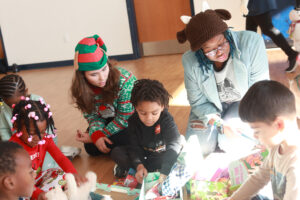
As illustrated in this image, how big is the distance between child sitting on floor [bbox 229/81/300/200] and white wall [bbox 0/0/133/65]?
3.83 metres

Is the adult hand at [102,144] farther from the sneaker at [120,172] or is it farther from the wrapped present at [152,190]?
the wrapped present at [152,190]

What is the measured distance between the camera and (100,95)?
6.18ft

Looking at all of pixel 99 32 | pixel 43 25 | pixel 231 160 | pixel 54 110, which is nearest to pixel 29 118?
pixel 231 160

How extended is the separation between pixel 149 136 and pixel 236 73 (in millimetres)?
541

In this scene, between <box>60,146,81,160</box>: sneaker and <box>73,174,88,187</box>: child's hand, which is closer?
<box>73,174,88,187</box>: child's hand

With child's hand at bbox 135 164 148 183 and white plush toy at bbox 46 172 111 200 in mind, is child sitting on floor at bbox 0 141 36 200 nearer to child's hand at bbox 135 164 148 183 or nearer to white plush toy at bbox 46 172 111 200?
white plush toy at bbox 46 172 111 200

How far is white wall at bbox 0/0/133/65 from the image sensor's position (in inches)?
183

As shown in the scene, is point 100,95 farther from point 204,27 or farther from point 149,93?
point 204,27

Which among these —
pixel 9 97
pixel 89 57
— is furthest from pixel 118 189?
pixel 9 97

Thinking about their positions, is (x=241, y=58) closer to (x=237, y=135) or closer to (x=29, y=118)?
(x=237, y=135)

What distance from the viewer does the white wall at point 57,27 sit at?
466 cm

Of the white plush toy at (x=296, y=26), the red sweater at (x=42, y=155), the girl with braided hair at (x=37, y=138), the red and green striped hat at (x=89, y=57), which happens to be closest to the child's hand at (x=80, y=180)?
the girl with braided hair at (x=37, y=138)

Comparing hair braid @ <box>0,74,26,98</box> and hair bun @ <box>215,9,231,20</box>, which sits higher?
hair bun @ <box>215,9,231,20</box>

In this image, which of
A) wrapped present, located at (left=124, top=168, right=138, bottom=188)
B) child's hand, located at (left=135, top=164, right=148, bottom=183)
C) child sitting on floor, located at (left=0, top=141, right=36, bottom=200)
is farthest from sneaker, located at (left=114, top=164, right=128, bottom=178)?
child sitting on floor, located at (left=0, top=141, right=36, bottom=200)
